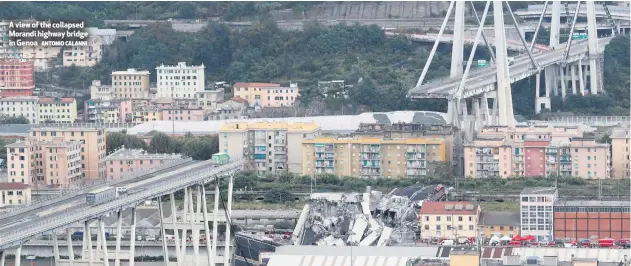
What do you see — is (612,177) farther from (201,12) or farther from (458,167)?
(201,12)

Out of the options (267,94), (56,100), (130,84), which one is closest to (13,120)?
Result: (56,100)

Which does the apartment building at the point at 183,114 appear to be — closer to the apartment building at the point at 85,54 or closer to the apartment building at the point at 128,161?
the apartment building at the point at 128,161

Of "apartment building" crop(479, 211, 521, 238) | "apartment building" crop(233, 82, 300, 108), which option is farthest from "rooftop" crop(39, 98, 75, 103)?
"apartment building" crop(479, 211, 521, 238)

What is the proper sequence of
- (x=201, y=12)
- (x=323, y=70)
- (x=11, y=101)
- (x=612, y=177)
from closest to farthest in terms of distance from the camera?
(x=612, y=177), (x=11, y=101), (x=323, y=70), (x=201, y=12)

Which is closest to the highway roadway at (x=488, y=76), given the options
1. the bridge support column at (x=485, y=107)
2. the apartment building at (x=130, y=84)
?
the bridge support column at (x=485, y=107)

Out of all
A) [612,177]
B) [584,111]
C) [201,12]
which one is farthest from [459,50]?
[201,12]

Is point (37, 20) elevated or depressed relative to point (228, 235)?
elevated

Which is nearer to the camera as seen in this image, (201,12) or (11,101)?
(11,101)
